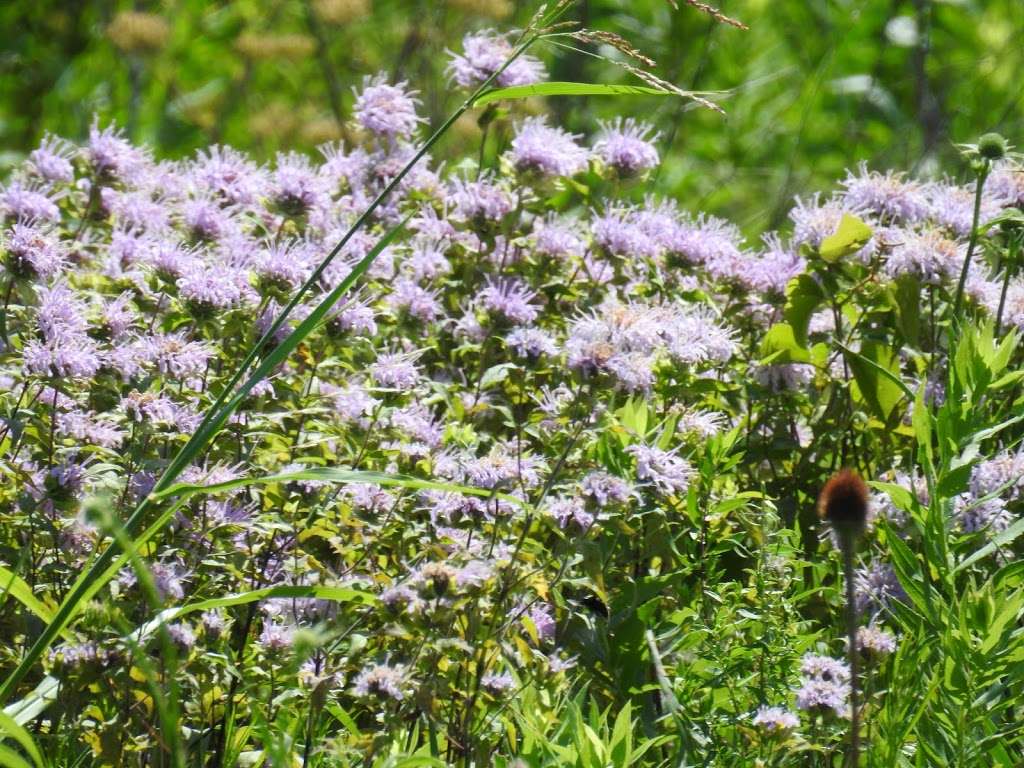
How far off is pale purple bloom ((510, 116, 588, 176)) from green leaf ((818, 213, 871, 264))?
0.48 m

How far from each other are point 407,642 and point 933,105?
3.17 meters

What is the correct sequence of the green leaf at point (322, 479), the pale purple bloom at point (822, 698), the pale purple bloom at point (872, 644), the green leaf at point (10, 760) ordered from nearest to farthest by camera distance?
the green leaf at point (10, 760) < the green leaf at point (322, 479) < the pale purple bloom at point (822, 698) < the pale purple bloom at point (872, 644)

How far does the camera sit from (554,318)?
2572mm

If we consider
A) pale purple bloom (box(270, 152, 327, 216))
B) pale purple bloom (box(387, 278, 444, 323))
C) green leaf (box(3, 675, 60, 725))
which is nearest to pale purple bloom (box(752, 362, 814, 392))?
pale purple bloom (box(387, 278, 444, 323))

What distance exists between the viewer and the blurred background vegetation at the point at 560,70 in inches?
209

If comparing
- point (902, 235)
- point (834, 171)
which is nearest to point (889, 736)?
point (902, 235)

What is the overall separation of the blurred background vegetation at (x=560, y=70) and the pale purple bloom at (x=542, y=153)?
2450 mm

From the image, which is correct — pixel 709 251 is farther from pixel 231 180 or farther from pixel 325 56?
pixel 325 56

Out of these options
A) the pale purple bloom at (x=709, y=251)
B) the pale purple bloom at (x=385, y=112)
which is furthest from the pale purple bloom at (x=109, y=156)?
the pale purple bloom at (x=709, y=251)

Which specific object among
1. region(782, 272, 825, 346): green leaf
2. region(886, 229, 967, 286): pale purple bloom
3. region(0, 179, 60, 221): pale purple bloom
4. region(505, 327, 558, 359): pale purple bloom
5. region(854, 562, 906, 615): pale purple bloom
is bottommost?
region(854, 562, 906, 615): pale purple bloom

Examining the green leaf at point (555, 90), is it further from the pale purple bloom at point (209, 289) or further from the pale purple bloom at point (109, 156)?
the pale purple bloom at point (109, 156)

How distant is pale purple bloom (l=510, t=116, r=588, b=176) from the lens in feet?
8.25

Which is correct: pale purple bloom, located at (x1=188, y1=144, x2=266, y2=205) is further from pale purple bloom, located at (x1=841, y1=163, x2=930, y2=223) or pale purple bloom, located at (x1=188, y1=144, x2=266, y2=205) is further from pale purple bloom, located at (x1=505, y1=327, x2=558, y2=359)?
pale purple bloom, located at (x1=841, y1=163, x2=930, y2=223)

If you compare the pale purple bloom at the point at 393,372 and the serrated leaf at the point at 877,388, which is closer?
the pale purple bloom at the point at 393,372
